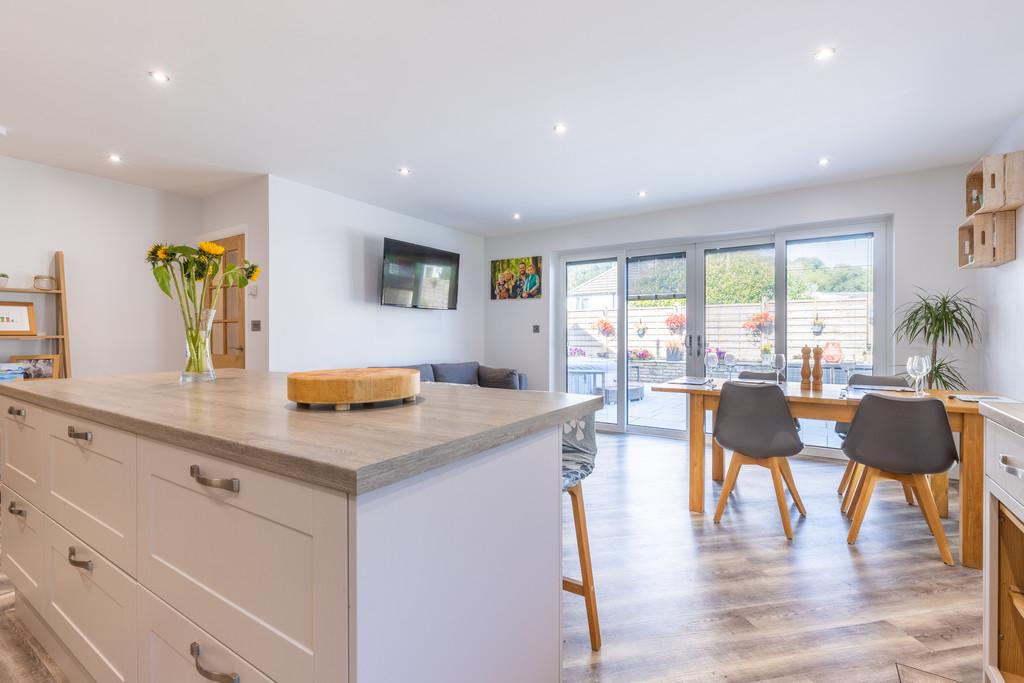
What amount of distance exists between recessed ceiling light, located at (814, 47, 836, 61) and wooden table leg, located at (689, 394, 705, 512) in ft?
6.19

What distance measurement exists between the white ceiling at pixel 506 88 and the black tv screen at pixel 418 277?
3.29ft

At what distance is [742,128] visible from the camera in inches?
118

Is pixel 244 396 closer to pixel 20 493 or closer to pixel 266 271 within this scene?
pixel 20 493

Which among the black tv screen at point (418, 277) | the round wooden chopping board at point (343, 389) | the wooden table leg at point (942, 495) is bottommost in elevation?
the wooden table leg at point (942, 495)

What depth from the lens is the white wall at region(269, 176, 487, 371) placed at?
13.1 ft

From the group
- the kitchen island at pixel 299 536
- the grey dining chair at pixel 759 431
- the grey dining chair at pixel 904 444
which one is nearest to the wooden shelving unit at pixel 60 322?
the kitchen island at pixel 299 536

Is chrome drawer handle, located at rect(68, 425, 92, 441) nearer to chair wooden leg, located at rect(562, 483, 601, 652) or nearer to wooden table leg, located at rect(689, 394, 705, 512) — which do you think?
chair wooden leg, located at rect(562, 483, 601, 652)

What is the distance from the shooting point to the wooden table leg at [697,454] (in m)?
2.92

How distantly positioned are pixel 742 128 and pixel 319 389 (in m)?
3.06

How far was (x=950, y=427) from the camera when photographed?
2.35 meters

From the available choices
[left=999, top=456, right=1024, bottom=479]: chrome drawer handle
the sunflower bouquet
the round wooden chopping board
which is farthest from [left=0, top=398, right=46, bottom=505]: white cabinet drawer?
[left=999, top=456, right=1024, bottom=479]: chrome drawer handle

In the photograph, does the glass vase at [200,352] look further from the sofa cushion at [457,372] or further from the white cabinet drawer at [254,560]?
the sofa cushion at [457,372]

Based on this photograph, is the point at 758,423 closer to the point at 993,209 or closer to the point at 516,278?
the point at 993,209

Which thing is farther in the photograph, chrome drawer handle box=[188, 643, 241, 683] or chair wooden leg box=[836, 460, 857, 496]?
chair wooden leg box=[836, 460, 857, 496]
